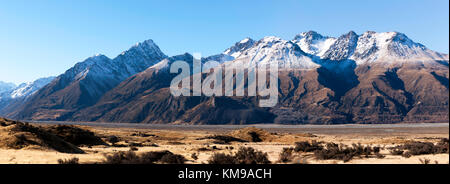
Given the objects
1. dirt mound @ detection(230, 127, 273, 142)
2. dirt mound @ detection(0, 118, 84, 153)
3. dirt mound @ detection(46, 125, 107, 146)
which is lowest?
dirt mound @ detection(230, 127, 273, 142)

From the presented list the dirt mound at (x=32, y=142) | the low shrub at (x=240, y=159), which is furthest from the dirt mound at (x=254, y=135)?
the low shrub at (x=240, y=159)

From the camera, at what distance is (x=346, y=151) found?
2358cm

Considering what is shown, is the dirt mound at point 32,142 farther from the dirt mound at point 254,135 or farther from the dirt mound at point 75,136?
Result: the dirt mound at point 254,135

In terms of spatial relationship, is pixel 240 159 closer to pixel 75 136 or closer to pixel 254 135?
pixel 75 136

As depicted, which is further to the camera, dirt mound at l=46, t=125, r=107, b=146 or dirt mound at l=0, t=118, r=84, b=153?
dirt mound at l=46, t=125, r=107, b=146

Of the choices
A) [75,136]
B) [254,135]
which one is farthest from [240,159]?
[254,135]

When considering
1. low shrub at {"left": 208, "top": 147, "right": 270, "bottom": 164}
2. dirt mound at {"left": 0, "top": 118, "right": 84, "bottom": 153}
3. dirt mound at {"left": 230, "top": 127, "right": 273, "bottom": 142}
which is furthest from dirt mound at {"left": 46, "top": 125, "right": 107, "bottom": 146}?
dirt mound at {"left": 230, "top": 127, "right": 273, "bottom": 142}

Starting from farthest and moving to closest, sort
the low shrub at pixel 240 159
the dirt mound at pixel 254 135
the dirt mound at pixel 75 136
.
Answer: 1. the dirt mound at pixel 254 135
2. the dirt mound at pixel 75 136
3. the low shrub at pixel 240 159

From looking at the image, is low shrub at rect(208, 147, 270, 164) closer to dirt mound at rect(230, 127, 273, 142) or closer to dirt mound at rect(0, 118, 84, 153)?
dirt mound at rect(0, 118, 84, 153)

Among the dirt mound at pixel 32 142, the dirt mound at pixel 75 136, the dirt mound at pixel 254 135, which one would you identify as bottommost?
the dirt mound at pixel 254 135
